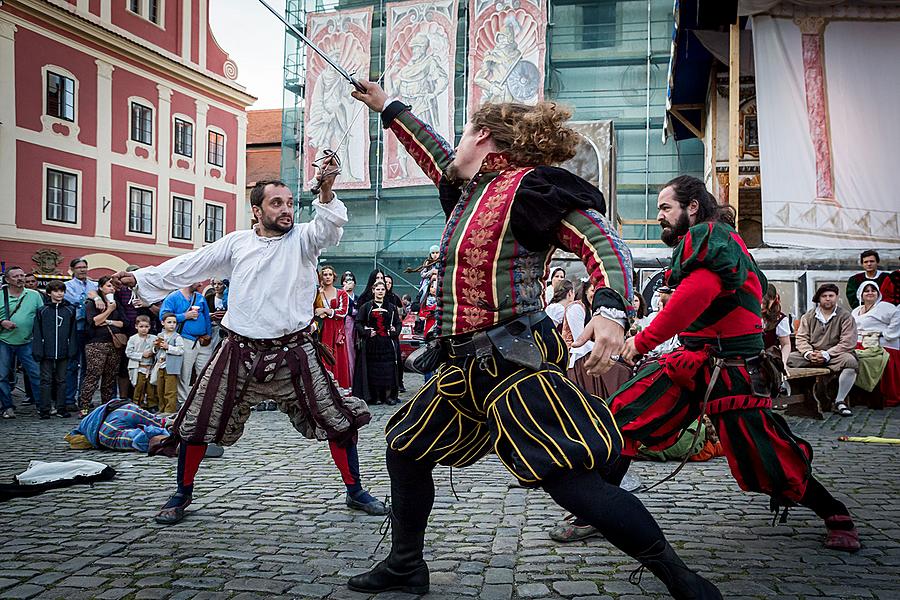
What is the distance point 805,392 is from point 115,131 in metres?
22.1

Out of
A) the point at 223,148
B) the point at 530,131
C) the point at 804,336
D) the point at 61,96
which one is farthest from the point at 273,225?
the point at 223,148

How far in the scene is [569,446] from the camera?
2586mm

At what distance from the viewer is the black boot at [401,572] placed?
122 inches

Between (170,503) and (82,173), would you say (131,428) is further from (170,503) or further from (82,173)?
(82,173)

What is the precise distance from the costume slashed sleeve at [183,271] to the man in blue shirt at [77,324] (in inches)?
241

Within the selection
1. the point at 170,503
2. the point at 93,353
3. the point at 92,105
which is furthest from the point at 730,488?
the point at 92,105

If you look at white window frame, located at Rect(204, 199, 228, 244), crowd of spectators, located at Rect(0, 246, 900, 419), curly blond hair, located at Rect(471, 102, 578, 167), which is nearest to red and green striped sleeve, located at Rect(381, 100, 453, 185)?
curly blond hair, located at Rect(471, 102, 578, 167)

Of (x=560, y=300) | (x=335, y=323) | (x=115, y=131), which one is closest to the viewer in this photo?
(x=560, y=300)

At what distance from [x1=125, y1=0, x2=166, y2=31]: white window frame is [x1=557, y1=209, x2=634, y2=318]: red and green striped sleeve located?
2519cm

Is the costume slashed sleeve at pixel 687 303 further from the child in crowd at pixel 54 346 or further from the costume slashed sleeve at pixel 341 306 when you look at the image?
the child in crowd at pixel 54 346

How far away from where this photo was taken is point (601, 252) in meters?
2.58

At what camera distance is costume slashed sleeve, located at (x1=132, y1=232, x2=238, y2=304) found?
14.5 feet

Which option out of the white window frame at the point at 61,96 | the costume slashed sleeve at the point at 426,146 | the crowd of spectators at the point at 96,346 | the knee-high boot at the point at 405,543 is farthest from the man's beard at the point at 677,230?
the white window frame at the point at 61,96

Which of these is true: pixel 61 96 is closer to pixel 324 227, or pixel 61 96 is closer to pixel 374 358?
pixel 374 358
